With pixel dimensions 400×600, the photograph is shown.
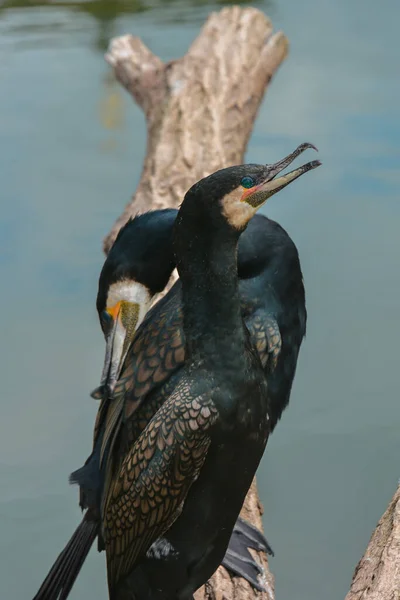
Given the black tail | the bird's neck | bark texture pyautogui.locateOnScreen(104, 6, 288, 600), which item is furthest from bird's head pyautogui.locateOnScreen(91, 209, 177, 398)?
bark texture pyautogui.locateOnScreen(104, 6, 288, 600)

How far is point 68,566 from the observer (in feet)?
6.98

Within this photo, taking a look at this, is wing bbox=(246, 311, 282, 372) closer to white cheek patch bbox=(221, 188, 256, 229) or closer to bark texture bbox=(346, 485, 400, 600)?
bark texture bbox=(346, 485, 400, 600)

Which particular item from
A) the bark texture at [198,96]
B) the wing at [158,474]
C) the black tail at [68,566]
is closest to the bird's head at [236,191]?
the wing at [158,474]

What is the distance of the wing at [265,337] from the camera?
2.16m

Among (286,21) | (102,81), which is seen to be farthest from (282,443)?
(286,21)

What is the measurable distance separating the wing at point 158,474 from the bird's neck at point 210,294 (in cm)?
9

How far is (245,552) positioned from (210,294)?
31.7 inches

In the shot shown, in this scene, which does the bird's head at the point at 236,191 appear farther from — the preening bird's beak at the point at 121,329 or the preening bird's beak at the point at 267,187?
the preening bird's beak at the point at 121,329

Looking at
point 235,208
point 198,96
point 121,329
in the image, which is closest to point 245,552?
point 121,329

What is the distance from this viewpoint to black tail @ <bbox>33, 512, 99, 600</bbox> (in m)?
2.13

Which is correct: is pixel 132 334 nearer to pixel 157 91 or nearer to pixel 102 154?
pixel 157 91

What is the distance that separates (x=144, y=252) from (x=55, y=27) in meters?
4.75

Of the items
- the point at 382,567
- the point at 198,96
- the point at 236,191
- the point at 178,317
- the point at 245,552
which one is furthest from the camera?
the point at 198,96

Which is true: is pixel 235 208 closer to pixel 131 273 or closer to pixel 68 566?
pixel 131 273
